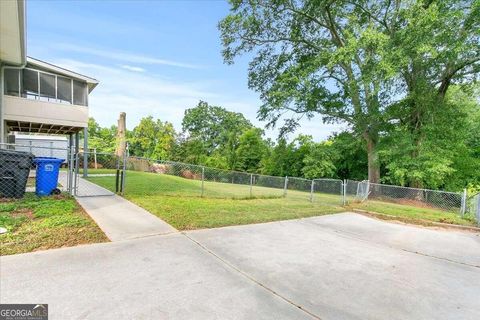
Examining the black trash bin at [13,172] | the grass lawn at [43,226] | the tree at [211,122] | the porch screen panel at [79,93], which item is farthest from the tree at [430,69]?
the tree at [211,122]

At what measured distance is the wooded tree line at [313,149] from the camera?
50.0ft

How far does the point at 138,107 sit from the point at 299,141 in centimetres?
2613

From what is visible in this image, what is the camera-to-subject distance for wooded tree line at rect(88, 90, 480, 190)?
15.2m

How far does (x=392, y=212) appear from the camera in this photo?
980 centimetres

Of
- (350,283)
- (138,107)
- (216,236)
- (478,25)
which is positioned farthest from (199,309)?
(138,107)

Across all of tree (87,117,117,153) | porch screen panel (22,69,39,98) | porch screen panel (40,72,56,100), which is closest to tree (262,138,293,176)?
porch screen panel (40,72,56,100)

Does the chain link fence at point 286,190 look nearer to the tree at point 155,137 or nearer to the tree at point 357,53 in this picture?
the tree at point 357,53

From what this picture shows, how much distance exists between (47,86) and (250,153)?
847 inches

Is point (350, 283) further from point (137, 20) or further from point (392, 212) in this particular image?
point (137, 20)

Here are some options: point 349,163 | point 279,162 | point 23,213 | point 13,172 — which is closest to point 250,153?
point 279,162

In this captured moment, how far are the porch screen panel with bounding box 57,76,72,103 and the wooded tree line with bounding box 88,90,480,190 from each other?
13920 mm

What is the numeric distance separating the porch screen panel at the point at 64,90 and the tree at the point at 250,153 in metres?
20.2

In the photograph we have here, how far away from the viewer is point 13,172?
6668 mm

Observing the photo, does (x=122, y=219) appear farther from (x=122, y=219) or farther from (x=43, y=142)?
(x=43, y=142)
